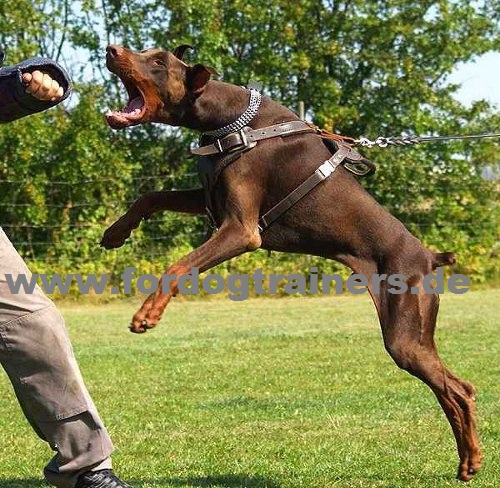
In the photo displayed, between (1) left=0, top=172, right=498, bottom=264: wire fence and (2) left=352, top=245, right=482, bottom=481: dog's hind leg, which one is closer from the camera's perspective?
(2) left=352, top=245, right=482, bottom=481: dog's hind leg

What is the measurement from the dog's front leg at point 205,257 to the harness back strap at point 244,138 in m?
0.34

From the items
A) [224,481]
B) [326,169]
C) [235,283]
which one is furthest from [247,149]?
[235,283]

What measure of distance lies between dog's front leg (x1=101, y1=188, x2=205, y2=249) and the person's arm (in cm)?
103

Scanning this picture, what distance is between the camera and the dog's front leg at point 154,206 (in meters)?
4.66

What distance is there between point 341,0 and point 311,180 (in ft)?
66.3

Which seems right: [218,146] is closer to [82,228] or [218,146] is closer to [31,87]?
[31,87]

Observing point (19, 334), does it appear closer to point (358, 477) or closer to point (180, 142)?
point (358, 477)

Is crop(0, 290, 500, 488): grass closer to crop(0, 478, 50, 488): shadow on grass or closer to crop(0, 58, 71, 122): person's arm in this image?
crop(0, 478, 50, 488): shadow on grass

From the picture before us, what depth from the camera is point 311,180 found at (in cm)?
445

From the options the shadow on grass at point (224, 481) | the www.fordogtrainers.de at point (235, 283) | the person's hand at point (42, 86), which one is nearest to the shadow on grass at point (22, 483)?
the shadow on grass at point (224, 481)

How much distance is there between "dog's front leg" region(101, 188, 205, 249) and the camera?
4664 mm

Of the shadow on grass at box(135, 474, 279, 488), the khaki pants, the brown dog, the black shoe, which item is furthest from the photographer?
the shadow on grass at box(135, 474, 279, 488)

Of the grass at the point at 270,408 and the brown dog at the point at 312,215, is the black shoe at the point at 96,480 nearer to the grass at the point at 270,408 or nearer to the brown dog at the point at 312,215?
the grass at the point at 270,408

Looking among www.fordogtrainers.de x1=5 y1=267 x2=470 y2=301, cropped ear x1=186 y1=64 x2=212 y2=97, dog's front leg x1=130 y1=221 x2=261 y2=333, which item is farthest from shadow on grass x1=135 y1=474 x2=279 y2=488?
www.fordogtrainers.de x1=5 y1=267 x2=470 y2=301
